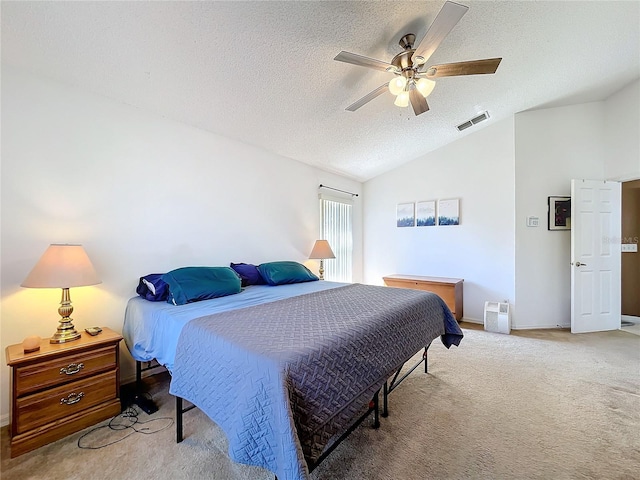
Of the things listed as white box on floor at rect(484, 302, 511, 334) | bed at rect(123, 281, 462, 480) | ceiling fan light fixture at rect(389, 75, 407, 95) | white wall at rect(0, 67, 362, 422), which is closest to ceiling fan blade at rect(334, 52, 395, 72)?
ceiling fan light fixture at rect(389, 75, 407, 95)

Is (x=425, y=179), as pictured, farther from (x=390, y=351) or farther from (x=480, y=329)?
(x=390, y=351)

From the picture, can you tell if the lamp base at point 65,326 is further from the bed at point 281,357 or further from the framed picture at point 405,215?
the framed picture at point 405,215

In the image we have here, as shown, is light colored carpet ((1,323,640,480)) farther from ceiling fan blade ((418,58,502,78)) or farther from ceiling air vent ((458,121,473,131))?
ceiling air vent ((458,121,473,131))

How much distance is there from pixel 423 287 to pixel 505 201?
1723mm

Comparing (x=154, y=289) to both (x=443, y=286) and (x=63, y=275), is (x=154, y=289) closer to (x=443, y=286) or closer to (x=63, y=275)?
(x=63, y=275)

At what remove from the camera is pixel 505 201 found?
3.93 meters

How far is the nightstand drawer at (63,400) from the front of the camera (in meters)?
1.58

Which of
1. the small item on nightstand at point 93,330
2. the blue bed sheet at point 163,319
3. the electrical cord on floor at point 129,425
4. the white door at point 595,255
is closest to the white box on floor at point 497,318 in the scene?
the white door at point 595,255

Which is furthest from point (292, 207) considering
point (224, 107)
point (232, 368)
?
point (232, 368)

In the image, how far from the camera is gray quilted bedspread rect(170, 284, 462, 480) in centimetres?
106

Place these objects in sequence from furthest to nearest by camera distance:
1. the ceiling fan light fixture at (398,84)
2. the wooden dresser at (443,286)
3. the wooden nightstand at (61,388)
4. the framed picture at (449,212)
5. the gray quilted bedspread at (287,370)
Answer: the framed picture at (449,212)
the wooden dresser at (443,286)
the ceiling fan light fixture at (398,84)
the wooden nightstand at (61,388)
the gray quilted bedspread at (287,370)

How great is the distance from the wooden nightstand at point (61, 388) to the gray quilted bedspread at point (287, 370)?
0.78 metres

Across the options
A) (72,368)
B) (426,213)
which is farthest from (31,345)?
(426,213)

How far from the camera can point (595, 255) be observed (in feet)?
12.1
